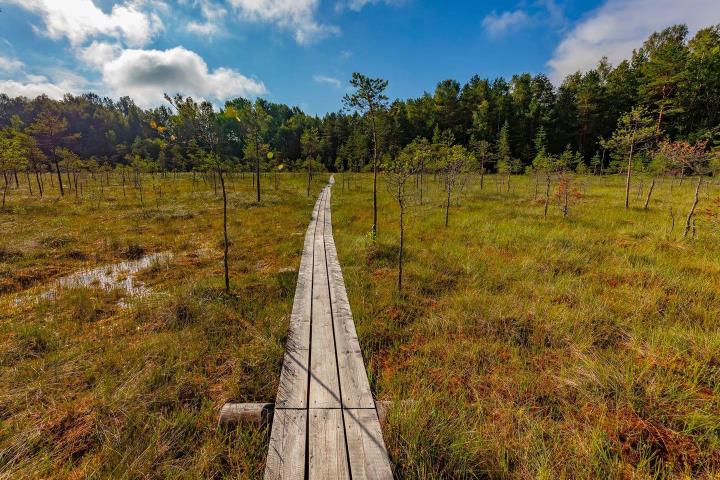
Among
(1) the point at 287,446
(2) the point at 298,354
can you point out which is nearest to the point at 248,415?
(1) the point at 287,446

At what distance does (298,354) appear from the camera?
4141 millimetres

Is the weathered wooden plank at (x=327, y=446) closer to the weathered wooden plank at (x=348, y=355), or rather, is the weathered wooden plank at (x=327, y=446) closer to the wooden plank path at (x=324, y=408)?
the wooden plank path at (x=324, y=408)

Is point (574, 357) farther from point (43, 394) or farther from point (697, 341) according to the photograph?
point (43, 394)

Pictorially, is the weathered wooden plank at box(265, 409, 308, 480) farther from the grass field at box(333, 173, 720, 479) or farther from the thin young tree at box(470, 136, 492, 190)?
the thin young tree at box(470, 136, 492, 190)

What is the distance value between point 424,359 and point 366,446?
1.64 m

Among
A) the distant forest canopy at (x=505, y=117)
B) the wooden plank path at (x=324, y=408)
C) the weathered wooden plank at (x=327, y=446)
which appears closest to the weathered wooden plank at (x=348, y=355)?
the wooden plank path at (x=324, y=408)

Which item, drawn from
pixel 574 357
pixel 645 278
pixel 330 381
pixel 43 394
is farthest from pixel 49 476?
pixel 645 278

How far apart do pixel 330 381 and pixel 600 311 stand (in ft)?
17.4

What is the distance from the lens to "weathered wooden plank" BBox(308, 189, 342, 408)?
332 cm

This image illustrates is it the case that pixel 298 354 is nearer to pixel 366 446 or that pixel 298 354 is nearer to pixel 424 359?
pixel 366 446

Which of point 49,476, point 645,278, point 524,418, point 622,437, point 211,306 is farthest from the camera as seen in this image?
point 645,278

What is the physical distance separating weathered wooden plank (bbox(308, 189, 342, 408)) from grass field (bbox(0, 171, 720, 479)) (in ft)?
1.88

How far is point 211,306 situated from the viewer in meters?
5.54

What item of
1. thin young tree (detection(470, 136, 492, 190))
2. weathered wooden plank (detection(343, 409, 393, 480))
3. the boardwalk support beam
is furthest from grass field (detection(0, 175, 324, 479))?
thin young tree (detection(470, 136, 492, 190))
